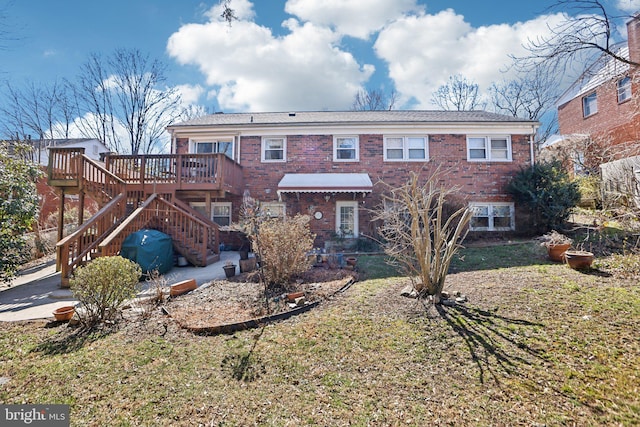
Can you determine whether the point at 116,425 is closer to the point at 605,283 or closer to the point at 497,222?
the point at 605,283

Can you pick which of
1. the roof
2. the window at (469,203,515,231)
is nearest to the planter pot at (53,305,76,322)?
the roof

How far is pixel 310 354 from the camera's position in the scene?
5.09 metres

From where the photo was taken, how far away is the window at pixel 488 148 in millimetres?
16922

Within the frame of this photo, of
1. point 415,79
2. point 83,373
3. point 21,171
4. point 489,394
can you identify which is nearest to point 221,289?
point 83,373

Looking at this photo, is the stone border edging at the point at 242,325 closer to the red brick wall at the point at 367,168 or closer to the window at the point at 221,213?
the red brick wall at the point at 367,168

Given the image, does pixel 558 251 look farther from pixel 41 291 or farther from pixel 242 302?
pixel 41 291

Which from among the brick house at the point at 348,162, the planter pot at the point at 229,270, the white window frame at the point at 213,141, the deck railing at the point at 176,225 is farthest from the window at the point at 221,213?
the planter pot at the point at 229,270

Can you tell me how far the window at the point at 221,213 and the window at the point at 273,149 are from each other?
3.83 meters

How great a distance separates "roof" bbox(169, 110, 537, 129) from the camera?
16922mm

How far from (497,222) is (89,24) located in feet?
70.3

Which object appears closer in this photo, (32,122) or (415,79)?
(415,79)

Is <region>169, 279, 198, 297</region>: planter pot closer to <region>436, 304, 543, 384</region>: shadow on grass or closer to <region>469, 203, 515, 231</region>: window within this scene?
<region>436, 304, 543, 384</region>: shadow on grass

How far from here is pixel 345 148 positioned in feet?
56.9

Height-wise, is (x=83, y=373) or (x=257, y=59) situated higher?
(x=257, y=59)
